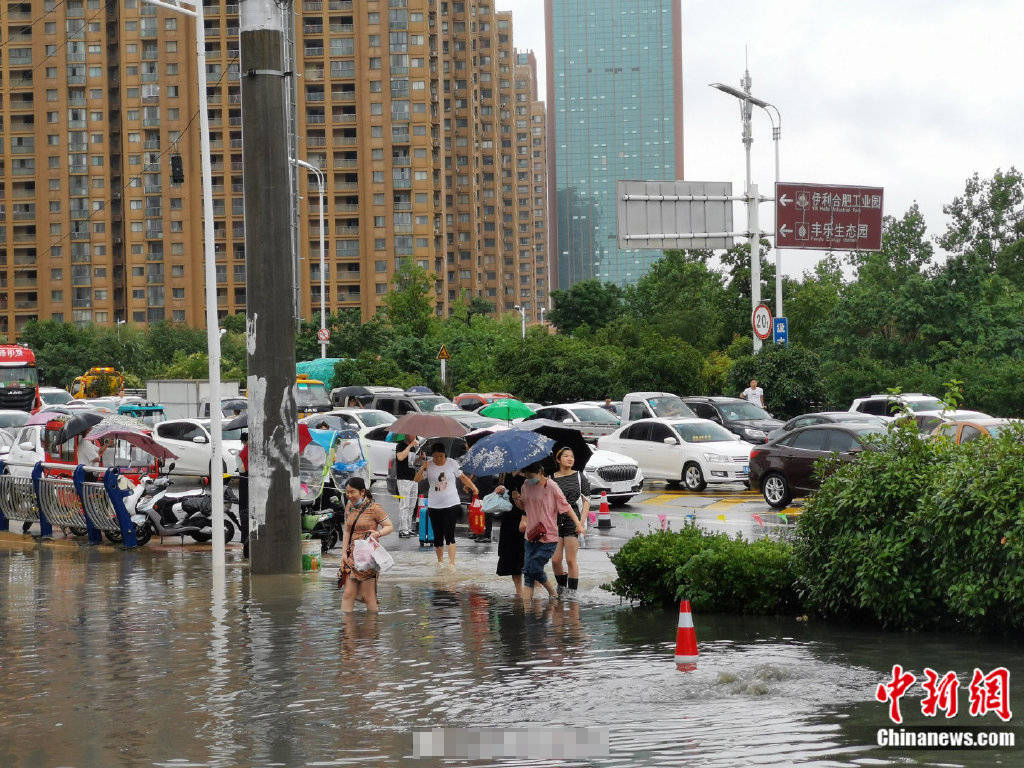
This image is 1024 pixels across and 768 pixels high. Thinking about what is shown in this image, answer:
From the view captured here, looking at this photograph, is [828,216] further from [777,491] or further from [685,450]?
[777,491]

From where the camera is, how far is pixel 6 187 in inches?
5027

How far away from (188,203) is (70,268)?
13798 millimetres

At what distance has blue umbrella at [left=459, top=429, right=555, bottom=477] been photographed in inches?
567

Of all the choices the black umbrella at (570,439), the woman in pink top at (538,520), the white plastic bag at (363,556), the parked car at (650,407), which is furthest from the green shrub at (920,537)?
the parked car at (650,407)

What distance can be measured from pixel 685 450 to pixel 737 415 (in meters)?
6.99

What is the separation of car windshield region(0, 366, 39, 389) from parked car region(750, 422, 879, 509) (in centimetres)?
4054

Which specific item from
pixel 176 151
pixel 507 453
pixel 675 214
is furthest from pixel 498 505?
pixel 176 151

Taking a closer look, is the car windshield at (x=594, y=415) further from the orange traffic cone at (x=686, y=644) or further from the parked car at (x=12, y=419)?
the orange traffic cone at (x=686, y=644)

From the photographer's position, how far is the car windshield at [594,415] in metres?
36.6

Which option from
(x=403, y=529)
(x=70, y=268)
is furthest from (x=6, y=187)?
(x=403, y=529)

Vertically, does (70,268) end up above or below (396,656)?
above

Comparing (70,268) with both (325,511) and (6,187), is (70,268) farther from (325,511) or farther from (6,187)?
(325,511)

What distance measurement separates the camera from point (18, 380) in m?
57.2

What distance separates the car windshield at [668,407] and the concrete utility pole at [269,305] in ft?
63.5
